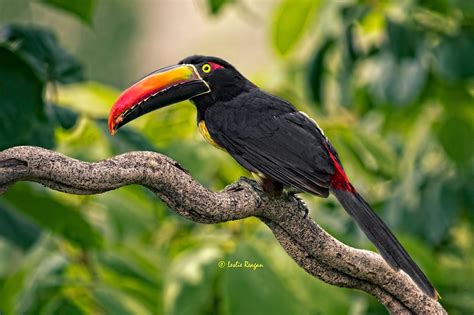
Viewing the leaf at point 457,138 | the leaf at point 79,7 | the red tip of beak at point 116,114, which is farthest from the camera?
the leaf at point 457,138

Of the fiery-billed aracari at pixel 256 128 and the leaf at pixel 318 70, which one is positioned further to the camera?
the leaf at pixel 318 70

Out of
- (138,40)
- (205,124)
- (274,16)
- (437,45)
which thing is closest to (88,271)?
(205,124)

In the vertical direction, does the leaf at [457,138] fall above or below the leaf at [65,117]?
above

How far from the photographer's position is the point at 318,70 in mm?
4816

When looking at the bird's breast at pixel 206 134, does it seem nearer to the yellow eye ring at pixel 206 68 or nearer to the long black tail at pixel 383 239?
the yellow eye ring at pixel 206 68

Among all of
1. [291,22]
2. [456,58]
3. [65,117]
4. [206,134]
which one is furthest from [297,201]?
[291,22]

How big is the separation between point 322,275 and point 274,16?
8.75ft

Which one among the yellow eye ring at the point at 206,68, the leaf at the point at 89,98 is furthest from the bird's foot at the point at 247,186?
the leaf at the point at 89,98

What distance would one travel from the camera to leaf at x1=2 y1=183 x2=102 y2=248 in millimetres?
3432

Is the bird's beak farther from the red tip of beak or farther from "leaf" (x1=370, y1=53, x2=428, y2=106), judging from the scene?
"leaf" (x1=370, y1=53, x2=428, y2=106)

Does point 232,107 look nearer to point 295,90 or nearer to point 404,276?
point 404,276

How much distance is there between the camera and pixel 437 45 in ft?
15.3

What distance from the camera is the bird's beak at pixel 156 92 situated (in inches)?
106

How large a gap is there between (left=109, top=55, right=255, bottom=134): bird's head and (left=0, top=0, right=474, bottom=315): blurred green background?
330 mm
